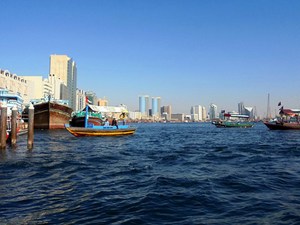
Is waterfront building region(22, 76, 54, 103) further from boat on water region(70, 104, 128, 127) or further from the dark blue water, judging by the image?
the dark blue water

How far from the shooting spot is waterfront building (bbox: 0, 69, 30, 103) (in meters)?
105

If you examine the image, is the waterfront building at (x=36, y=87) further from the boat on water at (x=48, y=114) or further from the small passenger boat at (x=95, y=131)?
the small passenger boat at (x=95, y=131)

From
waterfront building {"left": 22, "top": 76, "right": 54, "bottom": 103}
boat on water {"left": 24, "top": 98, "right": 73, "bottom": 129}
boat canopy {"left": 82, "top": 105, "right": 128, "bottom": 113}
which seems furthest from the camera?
waterfront building {"left": 22, "top": 76, "right": 54, "bottom": 103}

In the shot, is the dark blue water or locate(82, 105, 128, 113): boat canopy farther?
locate(82, 105, 128, 113): boat canopy

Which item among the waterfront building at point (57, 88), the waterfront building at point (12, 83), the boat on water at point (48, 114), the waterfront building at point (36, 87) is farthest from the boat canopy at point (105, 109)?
the waterfront building at point (57, 88)

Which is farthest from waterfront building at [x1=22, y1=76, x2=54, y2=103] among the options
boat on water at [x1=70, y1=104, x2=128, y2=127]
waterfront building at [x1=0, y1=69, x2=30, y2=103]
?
boat on water at [x1=70, y1=104, x2=128, y2=127]

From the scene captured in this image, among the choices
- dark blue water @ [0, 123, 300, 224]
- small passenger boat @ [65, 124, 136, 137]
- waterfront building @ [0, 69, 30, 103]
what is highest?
waterfront building @ [0, 69, 30, 103]

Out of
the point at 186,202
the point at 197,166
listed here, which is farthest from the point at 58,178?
the point at 197,166

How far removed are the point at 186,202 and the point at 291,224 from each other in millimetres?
2962

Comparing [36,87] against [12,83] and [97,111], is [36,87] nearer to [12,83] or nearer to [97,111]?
[12,83]

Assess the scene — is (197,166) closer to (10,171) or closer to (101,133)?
(10,171)

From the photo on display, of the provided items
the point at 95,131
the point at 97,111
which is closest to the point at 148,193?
the point at 95,131

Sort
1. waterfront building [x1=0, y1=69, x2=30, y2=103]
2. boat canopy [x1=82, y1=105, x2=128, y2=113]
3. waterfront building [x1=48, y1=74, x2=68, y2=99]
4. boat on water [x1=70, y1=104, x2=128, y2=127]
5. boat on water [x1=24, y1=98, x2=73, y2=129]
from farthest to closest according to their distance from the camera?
waterfront building [x1=48, y1=74, x2=68, y2=99], waterfront building [x1=0, y1=69, x2=30, y2=103], boat on water [x1=24, y1=98, x2=73, y2=129], boat on water [x1=70, y1=104, x2=128, y2=127], boat canopy [x1=82, y1=105, x2=128, y2=113]

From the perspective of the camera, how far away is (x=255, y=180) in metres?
11.9
